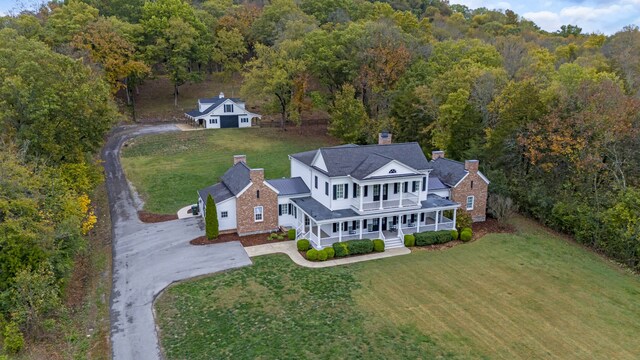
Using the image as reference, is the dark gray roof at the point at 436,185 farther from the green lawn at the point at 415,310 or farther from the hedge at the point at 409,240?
the green lawn at the point at 415,310

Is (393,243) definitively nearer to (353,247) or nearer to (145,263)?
(353,247)

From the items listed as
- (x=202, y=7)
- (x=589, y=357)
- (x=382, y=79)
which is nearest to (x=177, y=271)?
(x=589, y=357)

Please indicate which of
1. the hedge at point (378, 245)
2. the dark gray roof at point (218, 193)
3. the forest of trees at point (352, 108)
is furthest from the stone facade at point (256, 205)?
the forest of trees at point (352, 108)

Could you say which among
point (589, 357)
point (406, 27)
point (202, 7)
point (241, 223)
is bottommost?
point (589, 357)

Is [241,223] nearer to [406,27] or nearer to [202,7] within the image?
[406,27]

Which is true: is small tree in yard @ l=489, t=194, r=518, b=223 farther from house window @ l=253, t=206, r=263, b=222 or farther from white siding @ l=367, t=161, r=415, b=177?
house window @ l=253, t=206, r=263, b=222

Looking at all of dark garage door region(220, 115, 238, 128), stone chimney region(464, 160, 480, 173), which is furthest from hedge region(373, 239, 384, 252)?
dark garage door region(220, 115, 238, 128)
